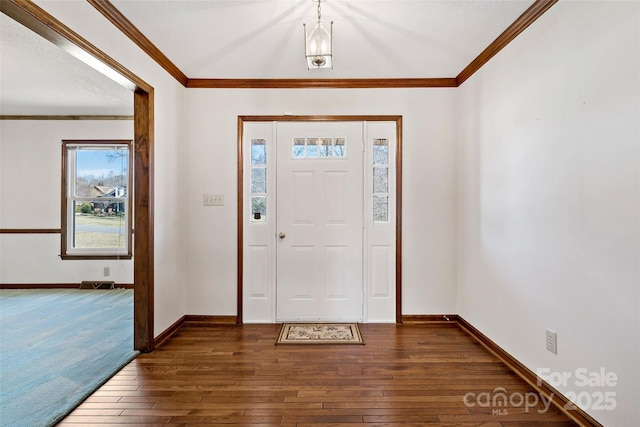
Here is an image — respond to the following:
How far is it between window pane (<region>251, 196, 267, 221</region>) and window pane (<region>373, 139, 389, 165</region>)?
125 cm

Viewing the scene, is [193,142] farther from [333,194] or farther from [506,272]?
[506,272]

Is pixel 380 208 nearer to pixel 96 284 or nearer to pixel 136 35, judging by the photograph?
pixel 136 35

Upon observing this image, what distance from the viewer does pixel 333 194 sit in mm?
3248

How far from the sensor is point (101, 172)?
4.65 m

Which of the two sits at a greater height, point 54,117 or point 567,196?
point 54,117

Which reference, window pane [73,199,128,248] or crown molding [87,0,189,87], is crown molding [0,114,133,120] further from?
crown molding [87,0,189,87]

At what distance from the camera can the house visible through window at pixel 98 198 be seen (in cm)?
457

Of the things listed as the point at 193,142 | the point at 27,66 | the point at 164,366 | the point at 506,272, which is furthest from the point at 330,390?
the point at 27,66

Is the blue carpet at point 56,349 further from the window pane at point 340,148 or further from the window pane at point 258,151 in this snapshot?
the window pane at point 340,148

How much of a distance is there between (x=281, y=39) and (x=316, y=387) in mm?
2561

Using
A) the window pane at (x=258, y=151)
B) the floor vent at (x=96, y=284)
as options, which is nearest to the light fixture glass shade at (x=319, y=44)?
the window pane at (x=258, y=151)

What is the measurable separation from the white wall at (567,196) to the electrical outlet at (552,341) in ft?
0.10

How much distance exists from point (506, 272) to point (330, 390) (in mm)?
1582

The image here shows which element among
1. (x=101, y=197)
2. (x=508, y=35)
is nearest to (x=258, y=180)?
(x=508, y=35)
